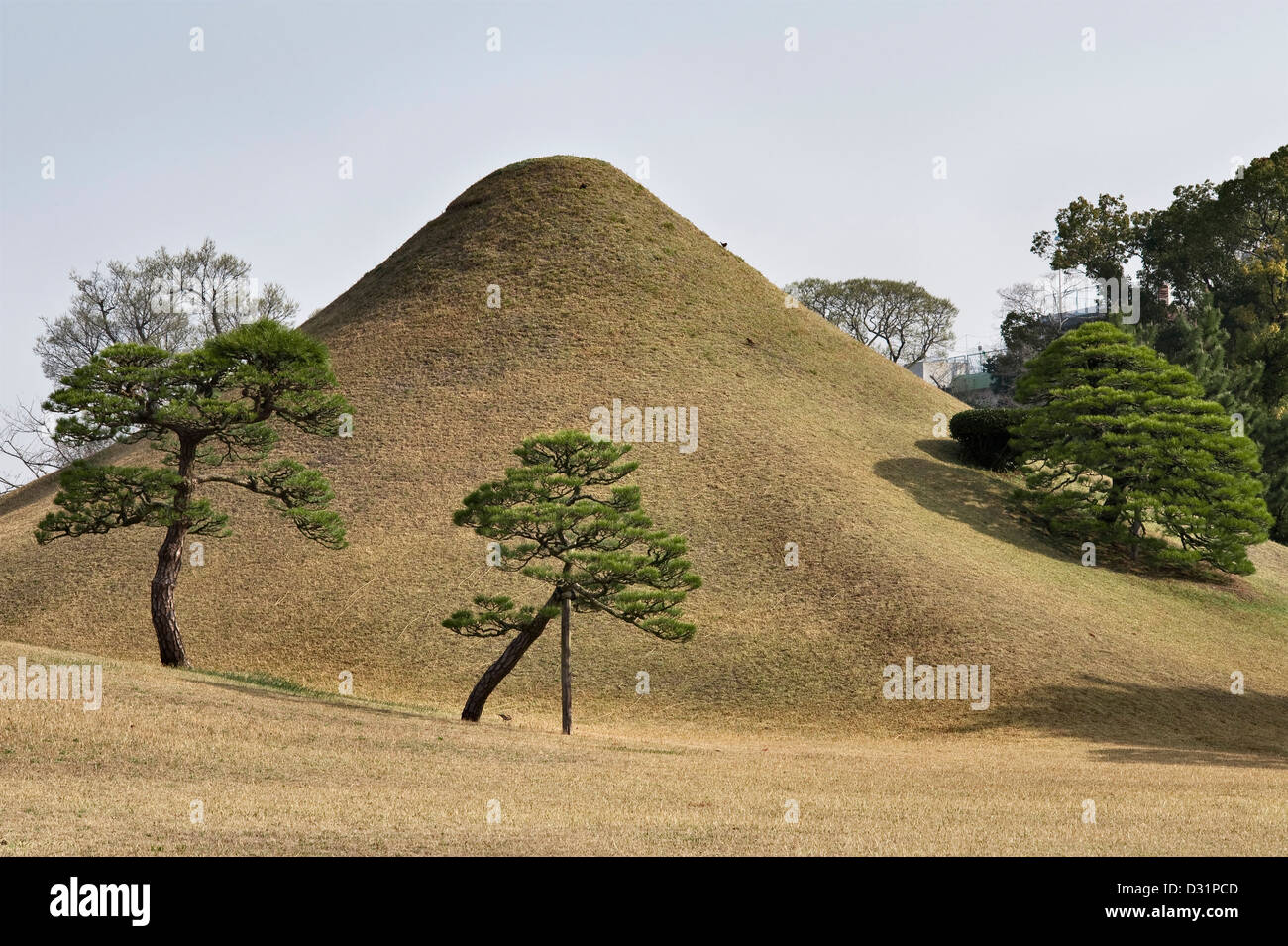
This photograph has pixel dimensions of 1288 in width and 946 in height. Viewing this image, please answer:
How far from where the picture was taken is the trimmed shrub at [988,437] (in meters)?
39.8

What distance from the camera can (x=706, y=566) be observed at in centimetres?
3145

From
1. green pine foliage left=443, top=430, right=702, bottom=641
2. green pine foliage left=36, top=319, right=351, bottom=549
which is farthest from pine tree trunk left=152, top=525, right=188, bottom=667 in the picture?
green pine foliage left=443, top=430, right=702, bottom=641

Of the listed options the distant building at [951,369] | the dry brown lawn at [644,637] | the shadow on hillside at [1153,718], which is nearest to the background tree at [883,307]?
the distant building at [951,369]

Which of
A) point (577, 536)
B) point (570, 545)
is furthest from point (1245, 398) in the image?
point (570, 545)

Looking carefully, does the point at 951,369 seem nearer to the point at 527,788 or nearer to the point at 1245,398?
the point at 1245,398

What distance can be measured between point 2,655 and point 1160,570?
1157 inches

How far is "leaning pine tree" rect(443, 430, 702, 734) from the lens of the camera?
2130 cm

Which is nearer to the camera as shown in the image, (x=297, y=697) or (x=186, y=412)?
(x=297, y=697)

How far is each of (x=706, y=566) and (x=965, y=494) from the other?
10.4m

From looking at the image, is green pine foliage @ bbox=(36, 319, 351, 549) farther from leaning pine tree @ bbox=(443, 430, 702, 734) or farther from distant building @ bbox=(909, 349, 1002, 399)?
distant building @ bbox=(909, 349, 1002, 399)

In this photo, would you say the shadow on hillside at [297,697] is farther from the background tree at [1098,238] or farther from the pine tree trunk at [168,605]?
the background tree at [1098,238]

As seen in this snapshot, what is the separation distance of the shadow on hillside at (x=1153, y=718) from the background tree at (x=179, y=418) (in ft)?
47.9

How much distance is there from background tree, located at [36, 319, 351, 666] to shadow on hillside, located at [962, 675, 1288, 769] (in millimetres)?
14609

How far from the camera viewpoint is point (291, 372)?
76.7 ft
